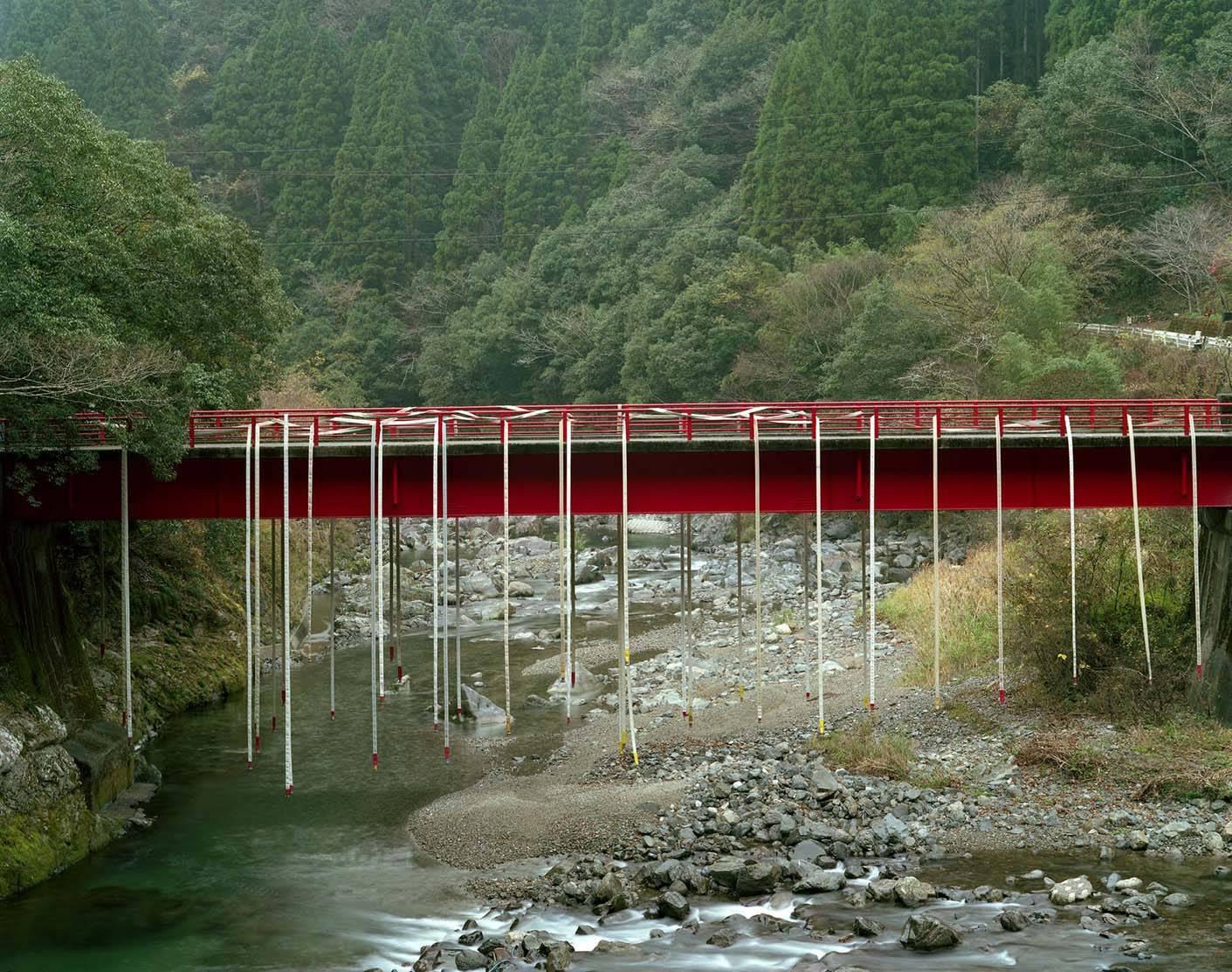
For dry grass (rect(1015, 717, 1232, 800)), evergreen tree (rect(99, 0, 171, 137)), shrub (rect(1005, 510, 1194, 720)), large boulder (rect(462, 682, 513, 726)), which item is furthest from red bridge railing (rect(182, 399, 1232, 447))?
evergreen tree (rect(99, 0, 171, 137))

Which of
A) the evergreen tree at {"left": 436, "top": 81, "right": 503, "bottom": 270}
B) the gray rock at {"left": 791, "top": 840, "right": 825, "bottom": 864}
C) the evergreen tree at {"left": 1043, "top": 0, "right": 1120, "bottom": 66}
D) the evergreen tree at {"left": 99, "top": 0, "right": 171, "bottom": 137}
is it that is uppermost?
the evergreen tree at {"left": 99, "top": 0, "right": 171, "bottom": 137}

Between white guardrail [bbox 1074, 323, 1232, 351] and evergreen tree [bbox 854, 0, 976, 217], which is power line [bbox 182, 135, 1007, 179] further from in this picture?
white guardrail [bbox 1074, 323, 1232, 351]

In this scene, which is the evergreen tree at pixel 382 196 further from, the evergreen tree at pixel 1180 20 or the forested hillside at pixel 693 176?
the evergreen tree at pixel 1180 20

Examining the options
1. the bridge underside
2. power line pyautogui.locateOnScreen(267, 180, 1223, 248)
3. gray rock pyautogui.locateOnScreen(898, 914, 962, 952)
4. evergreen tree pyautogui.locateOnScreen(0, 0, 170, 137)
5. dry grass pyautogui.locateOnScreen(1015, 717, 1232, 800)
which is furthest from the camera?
evergreen tree pyautogui.locateOnScreen(0, 0, 170, 137)

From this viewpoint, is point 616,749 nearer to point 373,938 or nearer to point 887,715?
point 887,715

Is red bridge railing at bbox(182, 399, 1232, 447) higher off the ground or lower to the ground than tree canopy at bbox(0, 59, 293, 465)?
lower

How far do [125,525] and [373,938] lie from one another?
8.77 m

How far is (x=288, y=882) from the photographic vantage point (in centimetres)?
2122

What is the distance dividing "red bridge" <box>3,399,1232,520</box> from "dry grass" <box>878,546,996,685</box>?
6847 millimetres

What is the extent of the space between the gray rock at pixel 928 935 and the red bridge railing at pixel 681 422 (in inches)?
383

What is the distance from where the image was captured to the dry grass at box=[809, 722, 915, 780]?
24.3 meters

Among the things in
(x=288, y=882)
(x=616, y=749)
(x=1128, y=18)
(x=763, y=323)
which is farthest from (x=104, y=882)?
(x=1128, y=18)

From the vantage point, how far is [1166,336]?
5241cm

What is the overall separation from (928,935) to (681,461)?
34.6ft
